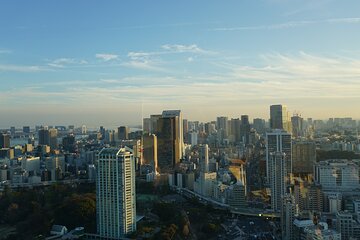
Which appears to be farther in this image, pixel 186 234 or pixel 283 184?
pixel 283 184

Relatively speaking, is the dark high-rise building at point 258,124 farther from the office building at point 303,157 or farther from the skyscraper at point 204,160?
the office building at point 303,157

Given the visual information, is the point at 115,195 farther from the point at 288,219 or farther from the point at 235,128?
the point at 235,128

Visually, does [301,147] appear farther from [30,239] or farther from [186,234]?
[30,239]

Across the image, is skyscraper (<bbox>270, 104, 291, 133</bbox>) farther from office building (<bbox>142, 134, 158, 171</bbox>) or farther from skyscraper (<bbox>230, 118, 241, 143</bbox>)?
office building (<bbox>142, 134, 158, 171</bbox>)

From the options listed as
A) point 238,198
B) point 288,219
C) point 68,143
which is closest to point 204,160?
point 238,198

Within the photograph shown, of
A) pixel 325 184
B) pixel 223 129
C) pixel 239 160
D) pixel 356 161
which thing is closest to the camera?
pixel 325 184

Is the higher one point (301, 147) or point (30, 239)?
point (301, 147)

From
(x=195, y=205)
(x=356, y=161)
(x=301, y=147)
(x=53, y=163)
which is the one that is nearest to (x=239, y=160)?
(x=301, y=147)

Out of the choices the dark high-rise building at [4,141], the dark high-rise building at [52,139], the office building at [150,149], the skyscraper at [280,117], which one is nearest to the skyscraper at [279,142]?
the skyscraper at [280,117]
